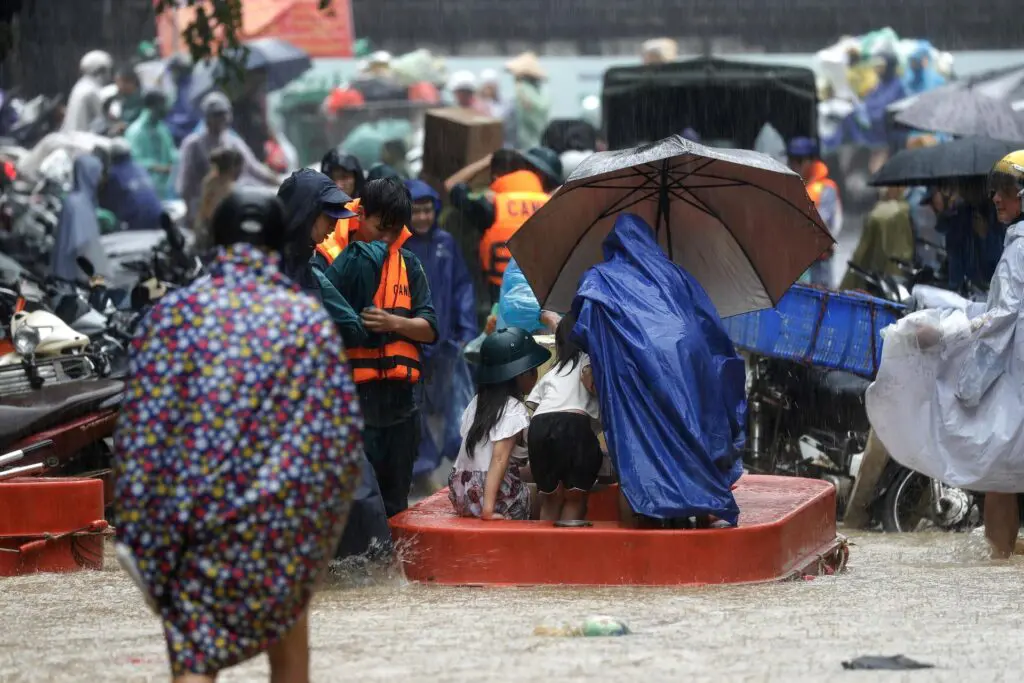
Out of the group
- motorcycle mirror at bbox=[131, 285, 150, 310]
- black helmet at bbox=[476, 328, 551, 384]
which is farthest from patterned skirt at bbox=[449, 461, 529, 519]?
motorcycle mirror at bbox=[131, 285, 150, 310]

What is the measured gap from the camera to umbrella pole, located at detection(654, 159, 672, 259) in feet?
28.9

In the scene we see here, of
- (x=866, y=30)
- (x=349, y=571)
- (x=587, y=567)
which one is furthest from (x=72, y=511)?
(x=866, y=30)

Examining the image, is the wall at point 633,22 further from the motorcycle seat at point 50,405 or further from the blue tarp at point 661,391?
the blue tarp at point 661,391

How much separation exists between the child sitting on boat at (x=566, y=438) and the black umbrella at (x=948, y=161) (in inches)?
203

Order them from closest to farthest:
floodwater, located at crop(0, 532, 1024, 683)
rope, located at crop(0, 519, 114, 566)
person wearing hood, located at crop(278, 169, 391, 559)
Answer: floodwater, located at crop(0, 532, 1024, 683), person wearing hood, located at crop(278, 169, 391, 559), rope, located at crop(0, 519, 114, 566)

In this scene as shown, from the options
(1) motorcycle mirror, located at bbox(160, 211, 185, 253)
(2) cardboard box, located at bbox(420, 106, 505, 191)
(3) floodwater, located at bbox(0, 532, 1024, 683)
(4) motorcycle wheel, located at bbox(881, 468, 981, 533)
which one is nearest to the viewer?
(3) floodwater, located at bbox(0, 532, 1024, 683)

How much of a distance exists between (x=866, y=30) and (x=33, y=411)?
64.1 ft

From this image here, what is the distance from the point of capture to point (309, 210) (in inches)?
301

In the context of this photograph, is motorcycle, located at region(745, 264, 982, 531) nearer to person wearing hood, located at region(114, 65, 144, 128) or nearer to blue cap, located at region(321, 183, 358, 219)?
blue cap, located at region(321, 183, 358, 219)

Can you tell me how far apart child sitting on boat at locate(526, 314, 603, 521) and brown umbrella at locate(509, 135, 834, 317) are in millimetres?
729

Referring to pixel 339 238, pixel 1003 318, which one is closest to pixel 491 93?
pixel 339 238

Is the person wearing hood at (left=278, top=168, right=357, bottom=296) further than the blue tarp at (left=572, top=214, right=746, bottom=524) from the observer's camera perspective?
No

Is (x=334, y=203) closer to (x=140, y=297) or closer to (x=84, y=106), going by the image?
(x=140, y=297)

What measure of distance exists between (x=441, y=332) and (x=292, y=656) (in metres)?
6.89
